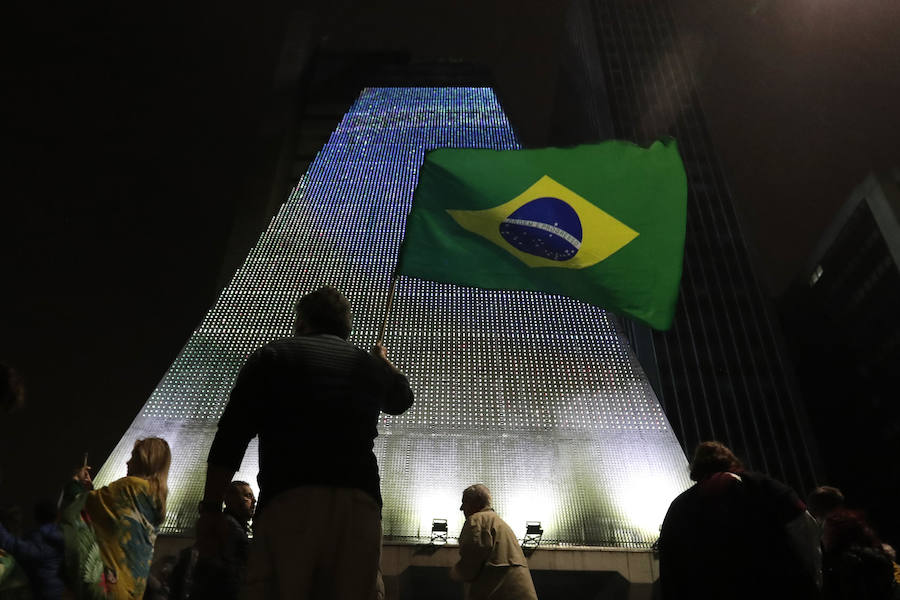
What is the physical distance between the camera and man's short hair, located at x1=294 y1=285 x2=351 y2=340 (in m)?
1.58

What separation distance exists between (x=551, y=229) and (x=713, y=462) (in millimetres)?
1640

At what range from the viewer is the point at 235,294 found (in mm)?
A: 8102

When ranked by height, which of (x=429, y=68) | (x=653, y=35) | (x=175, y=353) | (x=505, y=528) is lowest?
(x=505, y=528)

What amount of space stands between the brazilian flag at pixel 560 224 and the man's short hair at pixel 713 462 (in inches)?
41.2

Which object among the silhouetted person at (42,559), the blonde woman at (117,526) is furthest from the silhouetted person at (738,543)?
the silhouetted person at (42,559)

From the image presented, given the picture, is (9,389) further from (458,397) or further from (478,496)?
(458,397)

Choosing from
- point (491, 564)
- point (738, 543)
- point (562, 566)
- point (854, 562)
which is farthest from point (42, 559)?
point (562, 566)

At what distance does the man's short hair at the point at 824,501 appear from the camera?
281 cm

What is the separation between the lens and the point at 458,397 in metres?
6.98

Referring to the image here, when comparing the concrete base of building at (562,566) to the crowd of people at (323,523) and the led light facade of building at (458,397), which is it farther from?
the crowd of people at (323,523)

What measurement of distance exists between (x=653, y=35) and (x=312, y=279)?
34885 mm

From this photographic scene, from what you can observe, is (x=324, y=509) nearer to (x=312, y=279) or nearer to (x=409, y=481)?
(x=409, y=481)

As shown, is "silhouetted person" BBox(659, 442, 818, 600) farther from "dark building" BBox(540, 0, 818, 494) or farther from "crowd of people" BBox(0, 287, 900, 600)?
"dark building" BBox(540, 0, 818, 494)

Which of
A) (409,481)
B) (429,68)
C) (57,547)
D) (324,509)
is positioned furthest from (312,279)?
(429,68)
